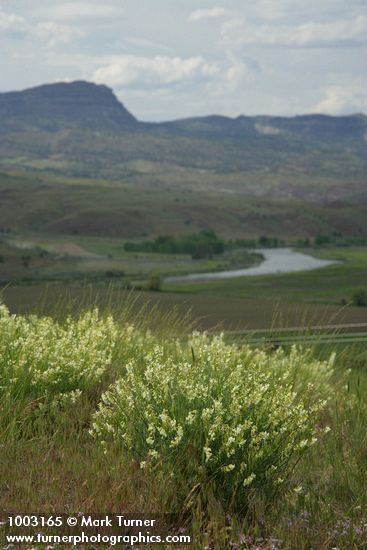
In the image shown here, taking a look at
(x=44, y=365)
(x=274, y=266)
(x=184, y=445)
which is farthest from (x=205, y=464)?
(x=274, y=266)

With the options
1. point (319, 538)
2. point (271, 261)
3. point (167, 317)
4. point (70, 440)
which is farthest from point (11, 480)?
point (271, 261)

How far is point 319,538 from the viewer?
557 cm

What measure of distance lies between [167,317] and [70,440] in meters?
5.53

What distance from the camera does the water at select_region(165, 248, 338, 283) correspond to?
133125 millimetres

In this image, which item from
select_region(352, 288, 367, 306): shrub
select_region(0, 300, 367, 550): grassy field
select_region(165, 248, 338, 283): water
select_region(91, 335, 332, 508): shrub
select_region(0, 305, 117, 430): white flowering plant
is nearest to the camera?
select_region(0, 300, 367, 550): grassy field

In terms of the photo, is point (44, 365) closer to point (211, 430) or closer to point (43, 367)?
point (43, 367)

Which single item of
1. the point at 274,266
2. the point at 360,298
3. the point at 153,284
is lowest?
the point at 274,266

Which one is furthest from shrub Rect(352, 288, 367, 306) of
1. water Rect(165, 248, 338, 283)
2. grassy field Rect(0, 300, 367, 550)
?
grassy field Rect(0, 300, 367, 550)

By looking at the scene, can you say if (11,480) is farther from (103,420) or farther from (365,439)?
(365,439)

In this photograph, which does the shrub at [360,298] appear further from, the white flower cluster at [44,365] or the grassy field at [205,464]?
the grassy field at [205,464]

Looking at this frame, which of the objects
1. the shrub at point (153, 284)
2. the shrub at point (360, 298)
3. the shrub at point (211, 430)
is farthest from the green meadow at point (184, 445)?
the shrub at point (153, 284)

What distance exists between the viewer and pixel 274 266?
147 m

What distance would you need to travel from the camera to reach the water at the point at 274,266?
437ft

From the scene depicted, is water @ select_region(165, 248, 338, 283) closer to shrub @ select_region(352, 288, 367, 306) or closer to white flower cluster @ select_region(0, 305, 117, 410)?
shrub @ select_region(352, 288, 367, 306)
